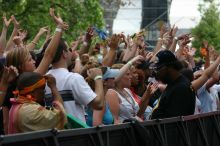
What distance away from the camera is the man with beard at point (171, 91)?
880 centimetres

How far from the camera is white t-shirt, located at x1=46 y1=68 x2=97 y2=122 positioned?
7.68m

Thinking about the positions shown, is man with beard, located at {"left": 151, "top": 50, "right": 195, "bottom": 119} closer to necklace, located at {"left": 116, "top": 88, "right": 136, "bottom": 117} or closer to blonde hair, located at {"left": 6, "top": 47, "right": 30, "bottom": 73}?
necklace, located at {"left": 116, "top": 88, "right": 136, "bottom": 117}

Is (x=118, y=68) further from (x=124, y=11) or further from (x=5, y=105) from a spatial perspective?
(x=124, y=11)

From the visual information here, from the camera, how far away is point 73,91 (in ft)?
25.5

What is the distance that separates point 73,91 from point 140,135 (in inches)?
33.2

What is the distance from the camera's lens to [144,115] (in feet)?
33.8

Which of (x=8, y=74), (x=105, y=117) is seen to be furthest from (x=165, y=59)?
(x=8, y=74)

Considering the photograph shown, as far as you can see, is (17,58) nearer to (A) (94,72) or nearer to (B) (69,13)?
(A) (94,72)

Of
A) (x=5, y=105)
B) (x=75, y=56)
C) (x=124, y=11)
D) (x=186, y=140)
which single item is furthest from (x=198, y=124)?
(x=124, y=11)

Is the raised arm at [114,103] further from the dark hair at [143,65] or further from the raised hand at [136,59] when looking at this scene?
the dark hair at [143,65]

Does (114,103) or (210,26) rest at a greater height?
(114,103)

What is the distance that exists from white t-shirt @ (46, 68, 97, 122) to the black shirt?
4.24 ft

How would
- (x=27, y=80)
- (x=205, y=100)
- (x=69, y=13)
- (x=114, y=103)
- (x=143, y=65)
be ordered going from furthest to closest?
1. (x=69, y=13)
2. (x=205, y=100)
3. (x=143, y=65)
4. (x=114, y=103)
5. (x=27, y=80)

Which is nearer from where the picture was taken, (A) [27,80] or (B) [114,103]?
(A) [27,80]
